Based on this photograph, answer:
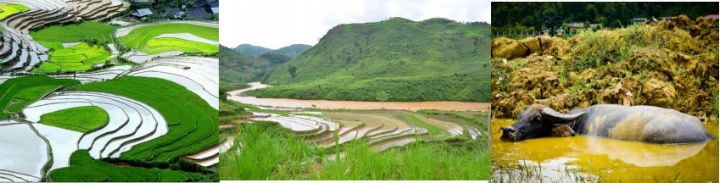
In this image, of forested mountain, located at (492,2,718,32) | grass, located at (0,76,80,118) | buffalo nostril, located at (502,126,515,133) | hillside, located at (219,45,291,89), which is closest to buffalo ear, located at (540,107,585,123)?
buffalo nostril, located at (502,126,515,133)

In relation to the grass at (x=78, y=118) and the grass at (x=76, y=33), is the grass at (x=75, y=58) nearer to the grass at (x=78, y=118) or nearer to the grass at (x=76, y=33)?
the grass at (x=76, y=33)

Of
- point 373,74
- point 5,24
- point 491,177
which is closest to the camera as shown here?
point 5,24

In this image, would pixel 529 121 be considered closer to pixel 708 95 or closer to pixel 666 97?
pixel 666 97

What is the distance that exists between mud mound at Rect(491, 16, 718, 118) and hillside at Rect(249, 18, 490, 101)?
29 cm

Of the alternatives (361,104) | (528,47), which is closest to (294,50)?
(361,104)

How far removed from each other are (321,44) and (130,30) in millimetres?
2030

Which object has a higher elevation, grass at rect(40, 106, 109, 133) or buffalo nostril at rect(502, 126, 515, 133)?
grass at rect(40, 106, 109, 133)

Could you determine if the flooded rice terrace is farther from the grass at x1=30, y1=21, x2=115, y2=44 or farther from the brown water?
the grass at x1=30, y1=21, x2=115, y2=44

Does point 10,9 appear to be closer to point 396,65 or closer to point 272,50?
point 272,50

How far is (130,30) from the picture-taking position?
22.2 ft

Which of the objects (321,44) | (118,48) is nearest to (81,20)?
(118,48)

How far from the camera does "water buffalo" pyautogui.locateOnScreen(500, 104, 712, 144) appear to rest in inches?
271

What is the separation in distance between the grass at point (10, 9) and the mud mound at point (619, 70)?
191 inches

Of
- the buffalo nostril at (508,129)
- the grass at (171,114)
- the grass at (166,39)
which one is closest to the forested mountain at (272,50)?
the grass at (166,39)
